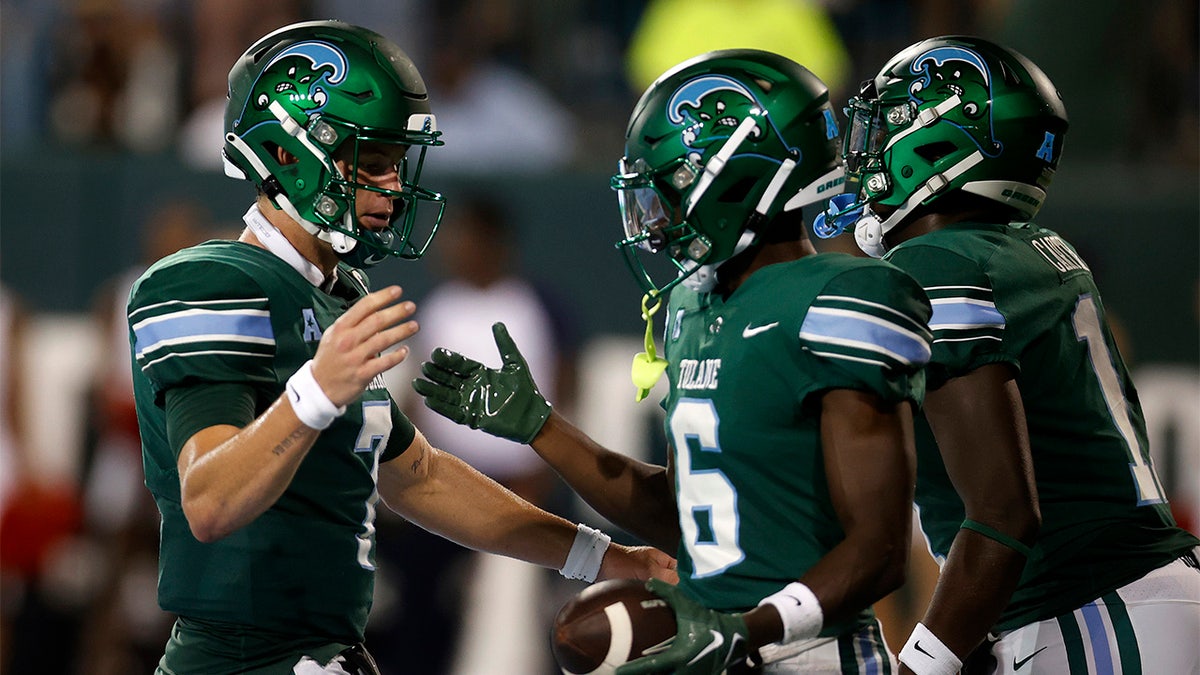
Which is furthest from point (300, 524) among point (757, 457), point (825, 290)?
point (825, 290)

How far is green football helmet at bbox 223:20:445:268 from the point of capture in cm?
345

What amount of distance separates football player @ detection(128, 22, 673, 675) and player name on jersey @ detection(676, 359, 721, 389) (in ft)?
1.85

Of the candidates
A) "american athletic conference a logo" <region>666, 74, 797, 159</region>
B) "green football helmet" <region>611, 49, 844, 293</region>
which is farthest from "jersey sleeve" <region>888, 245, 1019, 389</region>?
"american athletic conference a logo" <region>666, 74, 797, 159</region>

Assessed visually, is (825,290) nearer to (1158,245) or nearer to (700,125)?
(700,125)

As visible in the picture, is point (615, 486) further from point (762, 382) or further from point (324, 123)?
point (324, 123)

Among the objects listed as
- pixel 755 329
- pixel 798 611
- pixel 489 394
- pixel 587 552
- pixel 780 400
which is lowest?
pixel 587 552

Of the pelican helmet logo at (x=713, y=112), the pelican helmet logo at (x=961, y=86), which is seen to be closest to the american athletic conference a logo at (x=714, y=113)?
the pelican helmet logo at (x=713, y=112)

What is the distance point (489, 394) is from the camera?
340cm

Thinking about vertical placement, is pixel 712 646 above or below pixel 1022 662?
above

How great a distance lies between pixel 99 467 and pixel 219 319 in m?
4.54

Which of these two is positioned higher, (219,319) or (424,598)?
(219,319)

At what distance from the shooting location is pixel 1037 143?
362 centimetres

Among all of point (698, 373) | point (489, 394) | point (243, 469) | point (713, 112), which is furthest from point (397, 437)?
point (713, 112)

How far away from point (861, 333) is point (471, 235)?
4474mm
